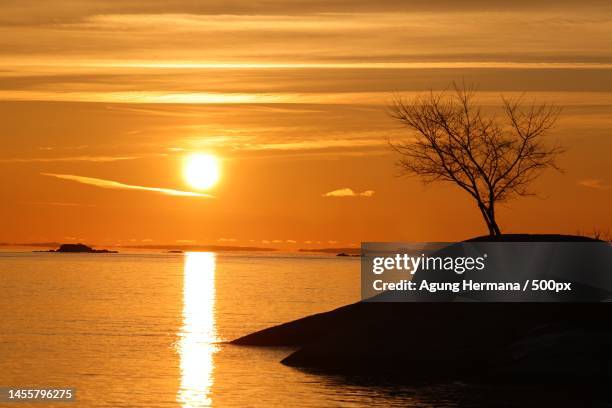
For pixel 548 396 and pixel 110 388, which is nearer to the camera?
pixel 548 396

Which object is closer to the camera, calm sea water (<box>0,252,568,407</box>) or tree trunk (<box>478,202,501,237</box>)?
calm sea water (<box>0,252,568,407</box>)

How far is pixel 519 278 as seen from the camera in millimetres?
61406

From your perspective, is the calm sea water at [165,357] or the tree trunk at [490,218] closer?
the calm sea water at [165,357]


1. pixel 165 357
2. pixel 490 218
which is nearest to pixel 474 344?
pixel 490 218

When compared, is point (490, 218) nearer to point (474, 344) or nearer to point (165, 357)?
point (474, 344)

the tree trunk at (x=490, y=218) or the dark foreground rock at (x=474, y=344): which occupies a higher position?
the tree trunk at (x=490, y=218)

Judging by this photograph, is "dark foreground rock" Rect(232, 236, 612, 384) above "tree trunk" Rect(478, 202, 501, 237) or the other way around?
the other way around

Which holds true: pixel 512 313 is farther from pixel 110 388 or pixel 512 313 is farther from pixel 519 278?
pixel 110 388

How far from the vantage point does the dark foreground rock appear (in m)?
54.2

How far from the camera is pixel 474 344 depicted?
58.3m

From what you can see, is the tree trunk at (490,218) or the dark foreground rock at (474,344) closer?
the dark foreground rock at (474,344)

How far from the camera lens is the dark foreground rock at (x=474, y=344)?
54.2 meters

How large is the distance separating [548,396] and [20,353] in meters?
36.2

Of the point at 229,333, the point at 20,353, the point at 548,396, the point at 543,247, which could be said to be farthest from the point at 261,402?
the point at 229,333
